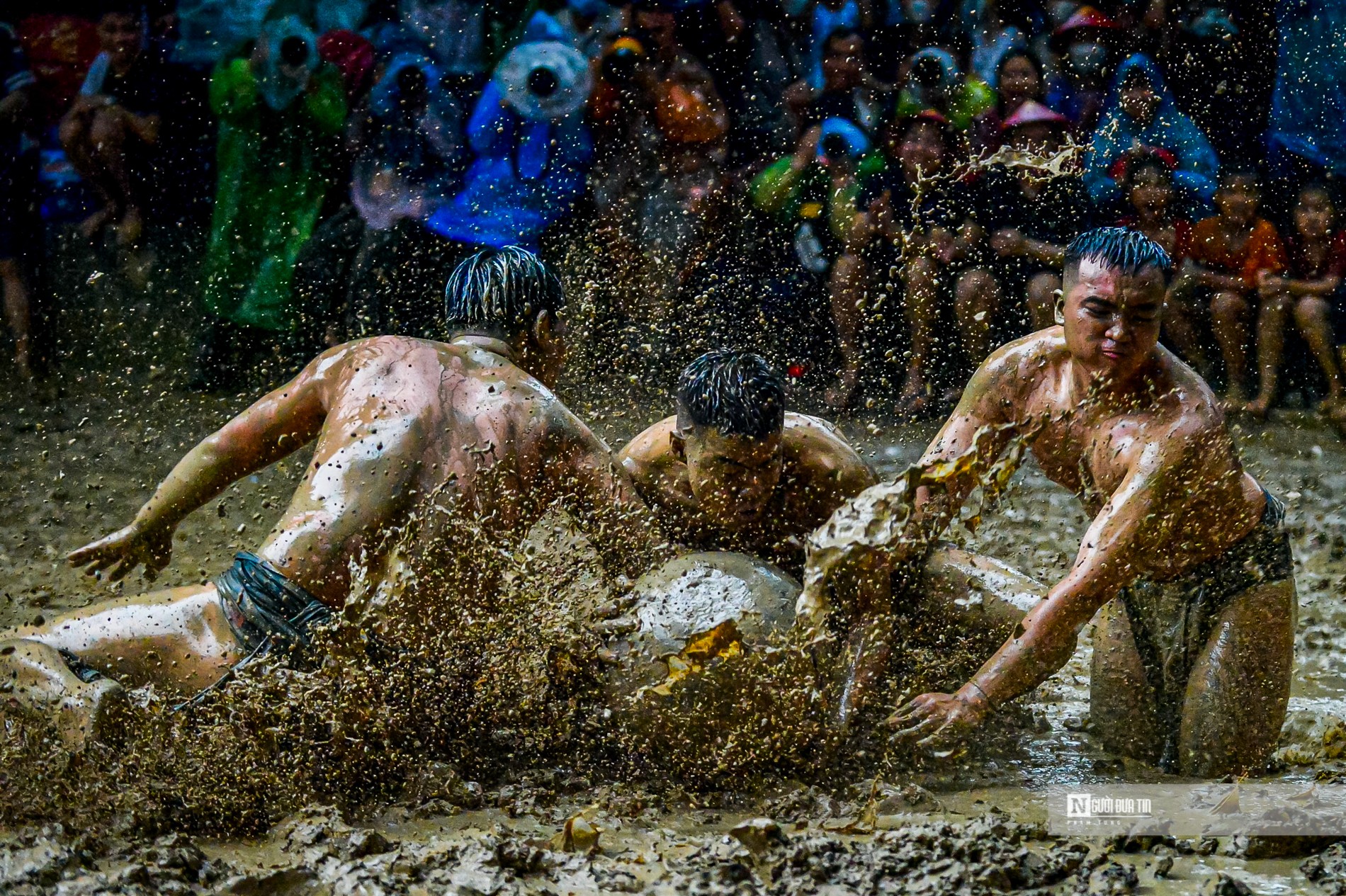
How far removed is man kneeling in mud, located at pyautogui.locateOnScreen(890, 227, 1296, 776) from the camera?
3.56 m

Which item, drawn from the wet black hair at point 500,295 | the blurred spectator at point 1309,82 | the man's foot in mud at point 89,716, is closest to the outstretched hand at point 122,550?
the man's foot in mud at point 89,716

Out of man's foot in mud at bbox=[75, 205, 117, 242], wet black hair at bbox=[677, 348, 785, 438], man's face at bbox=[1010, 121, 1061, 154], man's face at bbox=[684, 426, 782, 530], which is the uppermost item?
man's face at bbox=[1010, 121, 1061, 154]

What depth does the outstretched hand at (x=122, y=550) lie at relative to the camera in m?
3.99

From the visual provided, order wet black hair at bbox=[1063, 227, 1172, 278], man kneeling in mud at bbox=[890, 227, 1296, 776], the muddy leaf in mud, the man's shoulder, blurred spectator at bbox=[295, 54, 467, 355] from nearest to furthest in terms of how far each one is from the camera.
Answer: the muddy leaf in mud < man kneeling in mud at bbox=[890, 227, 1296, 776] < wet black hair at bbox=[1063, 227, 1172, 278] < the man's shoulder < blurred spectator at bbox=[295, 54, 467, 355]

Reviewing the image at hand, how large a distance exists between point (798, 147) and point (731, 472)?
4070 millimetres

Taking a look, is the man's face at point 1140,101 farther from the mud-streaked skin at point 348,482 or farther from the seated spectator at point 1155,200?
the mud-streaked skin at point 348,482

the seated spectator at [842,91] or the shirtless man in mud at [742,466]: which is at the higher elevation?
the seated spectator at [842,91]

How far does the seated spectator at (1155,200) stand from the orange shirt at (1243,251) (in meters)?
0.07

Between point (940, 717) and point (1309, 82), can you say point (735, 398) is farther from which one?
point (1309, 82)

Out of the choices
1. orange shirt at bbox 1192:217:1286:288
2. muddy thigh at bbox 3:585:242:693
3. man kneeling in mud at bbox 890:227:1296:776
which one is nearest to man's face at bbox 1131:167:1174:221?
orange shirt at bbox 1192:217:1286:288

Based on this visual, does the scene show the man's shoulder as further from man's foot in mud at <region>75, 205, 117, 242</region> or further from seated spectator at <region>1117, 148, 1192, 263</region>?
man's foot in mud at <region>75, 205, 117, 242</region>

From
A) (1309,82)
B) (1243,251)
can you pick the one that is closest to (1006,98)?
(1243,251)

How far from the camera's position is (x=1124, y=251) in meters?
3.77

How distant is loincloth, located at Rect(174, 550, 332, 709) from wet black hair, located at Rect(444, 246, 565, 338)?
995mm
